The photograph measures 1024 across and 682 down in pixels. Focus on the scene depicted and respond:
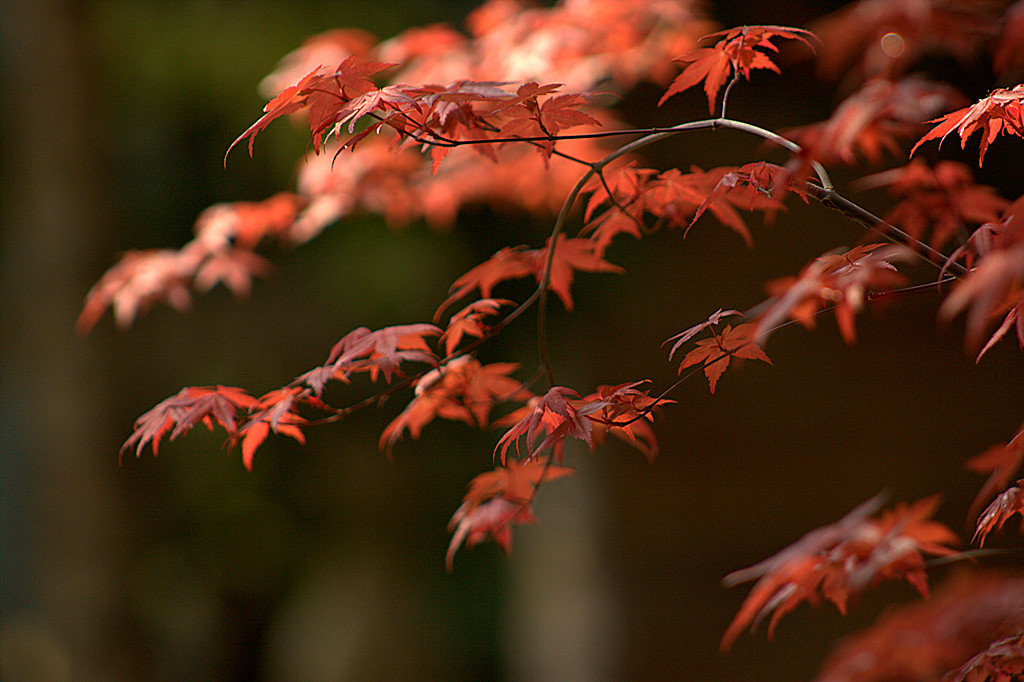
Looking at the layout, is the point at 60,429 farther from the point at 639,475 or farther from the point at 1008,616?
the point at 1008,616

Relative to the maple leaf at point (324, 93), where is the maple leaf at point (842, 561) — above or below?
below

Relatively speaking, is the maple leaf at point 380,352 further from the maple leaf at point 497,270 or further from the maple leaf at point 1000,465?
the maple leaf at point 1000,465

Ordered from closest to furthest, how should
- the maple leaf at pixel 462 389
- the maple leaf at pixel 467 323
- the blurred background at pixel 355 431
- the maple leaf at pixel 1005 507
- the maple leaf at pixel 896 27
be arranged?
the maple leaf at pixel 896 27 → the maple leaf at pixel 1005 507 → the maple leaf at pixel 467 323 → the maple leaf at pixel 462 389 → the blurred background at pixel 355 431

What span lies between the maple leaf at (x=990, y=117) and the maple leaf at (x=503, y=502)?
81cm

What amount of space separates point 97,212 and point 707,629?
3.14 metres

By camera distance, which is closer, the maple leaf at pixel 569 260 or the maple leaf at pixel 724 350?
the maple leaf at pixel 724 350

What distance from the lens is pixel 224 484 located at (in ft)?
13.3

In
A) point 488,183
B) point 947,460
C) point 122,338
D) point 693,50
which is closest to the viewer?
point 693,50

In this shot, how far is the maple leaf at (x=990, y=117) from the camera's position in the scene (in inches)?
40.8

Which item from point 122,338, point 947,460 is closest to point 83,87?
point 122,338

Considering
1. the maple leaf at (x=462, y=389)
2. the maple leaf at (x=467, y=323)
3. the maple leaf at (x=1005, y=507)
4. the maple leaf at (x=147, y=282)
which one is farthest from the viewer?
the maple leaf at (x=147, y=282)

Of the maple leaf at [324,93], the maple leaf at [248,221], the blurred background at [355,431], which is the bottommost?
the blurred background at [355,431]

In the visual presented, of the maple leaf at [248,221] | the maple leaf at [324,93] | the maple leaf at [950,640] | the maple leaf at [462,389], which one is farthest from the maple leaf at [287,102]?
the maple leaf at [950,640]

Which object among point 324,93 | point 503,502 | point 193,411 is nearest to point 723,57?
point 324,93
